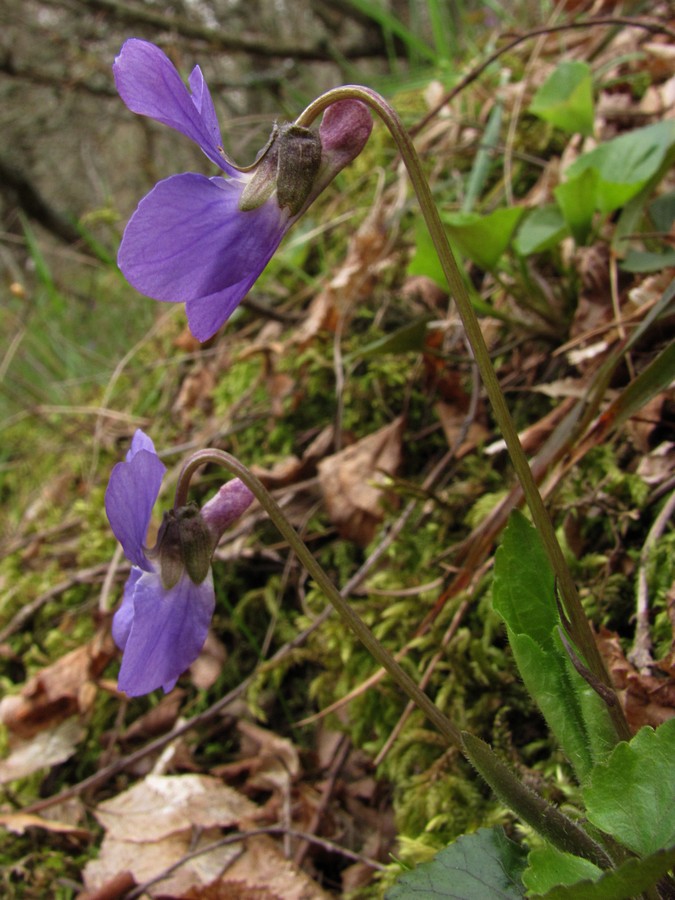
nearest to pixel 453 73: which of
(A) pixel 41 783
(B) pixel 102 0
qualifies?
(A) pixel 41 783

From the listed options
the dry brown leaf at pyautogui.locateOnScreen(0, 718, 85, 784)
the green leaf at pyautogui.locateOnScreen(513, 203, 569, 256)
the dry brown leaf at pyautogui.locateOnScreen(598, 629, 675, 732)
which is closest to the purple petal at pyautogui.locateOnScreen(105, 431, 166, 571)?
the dry brown leaf at pyautogui.locateOnScreen(598, 629, 675, 732)

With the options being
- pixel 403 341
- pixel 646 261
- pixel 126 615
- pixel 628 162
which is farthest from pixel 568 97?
pixel 126 615

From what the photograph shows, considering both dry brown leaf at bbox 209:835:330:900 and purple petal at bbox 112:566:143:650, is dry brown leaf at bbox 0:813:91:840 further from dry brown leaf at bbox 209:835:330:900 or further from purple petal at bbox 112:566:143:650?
purple petal at bbox 112:566:143:650

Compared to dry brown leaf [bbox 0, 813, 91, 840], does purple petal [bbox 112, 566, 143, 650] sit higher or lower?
higher

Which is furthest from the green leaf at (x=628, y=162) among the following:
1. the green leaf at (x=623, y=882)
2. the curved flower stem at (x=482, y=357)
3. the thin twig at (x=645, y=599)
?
the green leaf at (x=623, y=882)

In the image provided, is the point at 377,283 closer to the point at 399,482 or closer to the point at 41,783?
the point at 399,482
